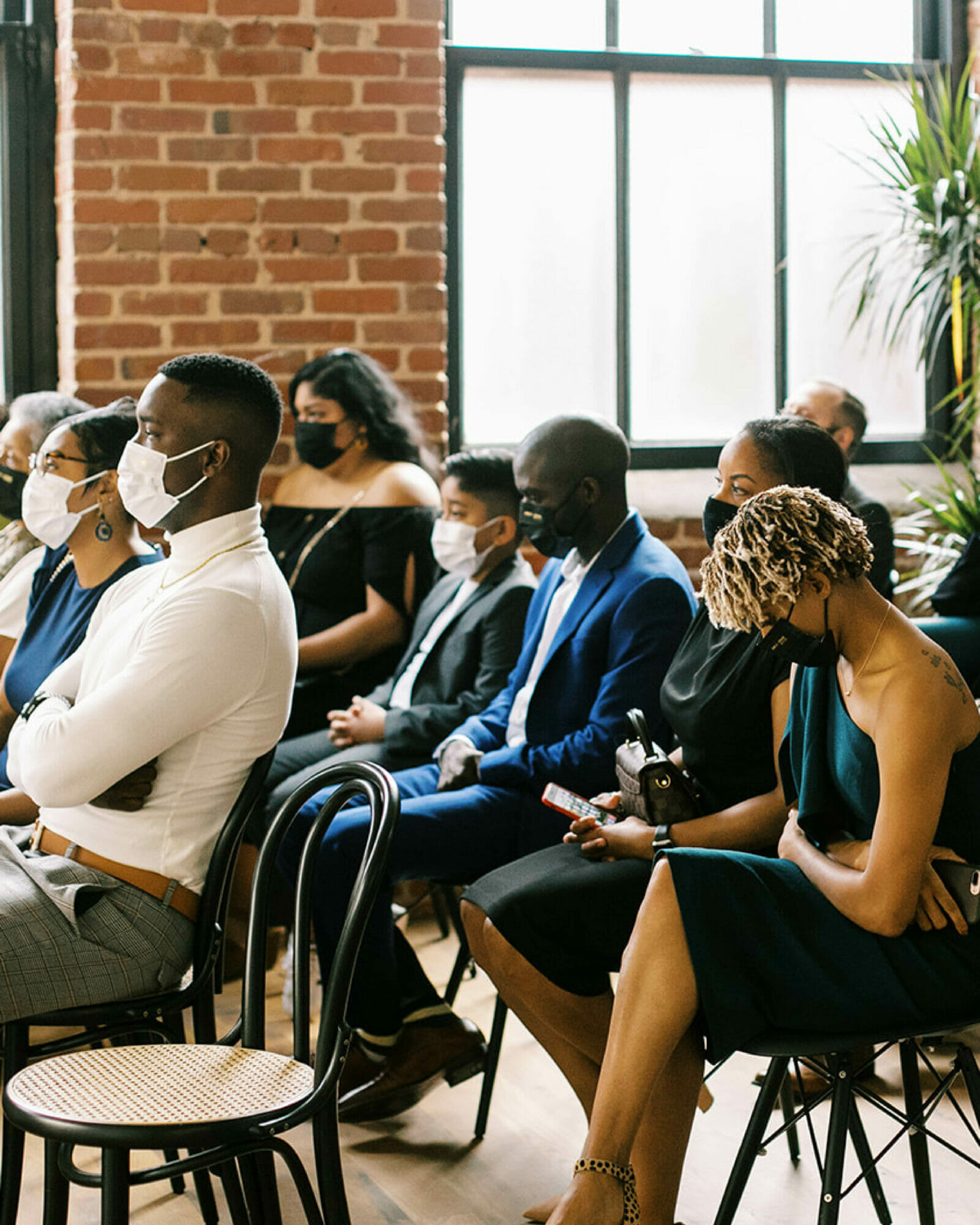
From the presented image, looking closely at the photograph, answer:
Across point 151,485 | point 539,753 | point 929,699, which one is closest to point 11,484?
point 151,485

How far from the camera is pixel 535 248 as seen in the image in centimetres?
447

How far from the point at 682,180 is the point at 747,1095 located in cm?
293

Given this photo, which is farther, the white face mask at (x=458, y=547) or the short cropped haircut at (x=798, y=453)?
the white face mask at (x=458, y=547)

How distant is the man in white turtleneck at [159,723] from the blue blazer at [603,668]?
70 cm

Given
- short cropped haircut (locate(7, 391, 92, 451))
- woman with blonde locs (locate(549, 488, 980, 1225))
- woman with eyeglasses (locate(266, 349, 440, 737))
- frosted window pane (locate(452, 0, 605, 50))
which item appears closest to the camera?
woman with blonde locs (locate(549, 488, 980, 1225))

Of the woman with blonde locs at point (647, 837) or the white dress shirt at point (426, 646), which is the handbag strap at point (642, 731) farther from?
the white dress shirt at point (426, 646)

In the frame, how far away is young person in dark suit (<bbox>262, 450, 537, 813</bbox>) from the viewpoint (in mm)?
3150

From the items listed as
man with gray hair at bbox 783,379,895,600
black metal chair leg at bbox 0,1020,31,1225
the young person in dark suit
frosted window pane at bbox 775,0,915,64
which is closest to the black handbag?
the young person in dark suit

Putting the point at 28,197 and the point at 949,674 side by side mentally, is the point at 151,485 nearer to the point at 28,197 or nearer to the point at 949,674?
the point at 949,674

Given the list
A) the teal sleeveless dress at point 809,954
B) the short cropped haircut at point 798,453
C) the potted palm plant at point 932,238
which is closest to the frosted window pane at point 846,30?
the potted palm plant at point 932,238

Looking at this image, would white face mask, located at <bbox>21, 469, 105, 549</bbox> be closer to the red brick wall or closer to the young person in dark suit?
the young person in dark suit

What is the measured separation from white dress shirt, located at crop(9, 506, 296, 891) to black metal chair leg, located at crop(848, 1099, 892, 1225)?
3.46ft

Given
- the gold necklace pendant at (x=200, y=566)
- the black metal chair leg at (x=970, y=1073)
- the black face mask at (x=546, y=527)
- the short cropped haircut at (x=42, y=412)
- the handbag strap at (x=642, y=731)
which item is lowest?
the black metal chair leg at (x=970, y=1073)

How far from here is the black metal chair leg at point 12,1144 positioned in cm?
192
